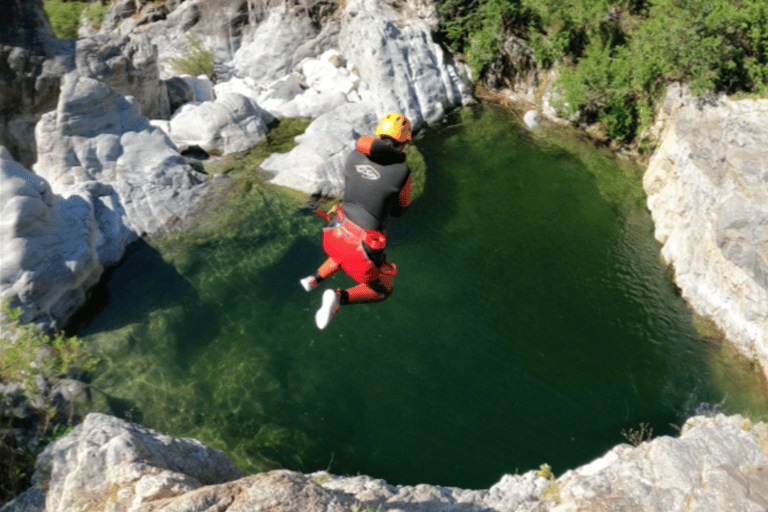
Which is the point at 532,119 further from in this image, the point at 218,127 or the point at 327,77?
the point at 218,127

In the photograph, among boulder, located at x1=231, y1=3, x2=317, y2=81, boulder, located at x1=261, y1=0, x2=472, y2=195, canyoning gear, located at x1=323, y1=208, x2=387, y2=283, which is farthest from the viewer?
boulder, located at x1=231, y1=3, x2=317, y2=81

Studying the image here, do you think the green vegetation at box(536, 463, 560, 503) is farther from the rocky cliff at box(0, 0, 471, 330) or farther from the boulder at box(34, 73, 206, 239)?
the boulder at box(34, 73, 206, 239)

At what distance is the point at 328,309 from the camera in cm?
499

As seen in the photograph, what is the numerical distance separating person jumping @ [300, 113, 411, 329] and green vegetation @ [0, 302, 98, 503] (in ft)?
10.5

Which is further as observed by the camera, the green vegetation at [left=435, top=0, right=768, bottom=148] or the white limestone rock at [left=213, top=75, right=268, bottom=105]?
the white limestone rock at [left=213, top=75, right=268, bottom=105]

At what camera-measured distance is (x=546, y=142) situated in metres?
13.2

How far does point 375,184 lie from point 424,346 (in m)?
4.02

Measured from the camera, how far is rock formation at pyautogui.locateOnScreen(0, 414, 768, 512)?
399 cm

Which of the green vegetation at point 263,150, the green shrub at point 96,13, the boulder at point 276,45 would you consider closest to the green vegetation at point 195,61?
the boulder at point 276,45

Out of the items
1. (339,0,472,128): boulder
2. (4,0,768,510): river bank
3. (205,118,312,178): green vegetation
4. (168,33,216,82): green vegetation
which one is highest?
(339,0,472,128): boulder

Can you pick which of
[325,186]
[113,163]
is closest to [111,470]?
[325,186]

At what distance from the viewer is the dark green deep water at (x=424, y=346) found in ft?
22.7

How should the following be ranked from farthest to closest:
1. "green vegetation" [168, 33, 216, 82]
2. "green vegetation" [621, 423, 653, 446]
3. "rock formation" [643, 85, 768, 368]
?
"green vegetation" [168, 33, 216, 82] → "rock formation" [643, 85, 768, 368] → "green vegetation" [621, 423, 653, 446]

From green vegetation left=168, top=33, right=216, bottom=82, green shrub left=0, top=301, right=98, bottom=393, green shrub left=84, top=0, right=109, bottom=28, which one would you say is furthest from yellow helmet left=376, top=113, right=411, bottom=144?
green shrub left=84, top=0, right=109, bottom=28
